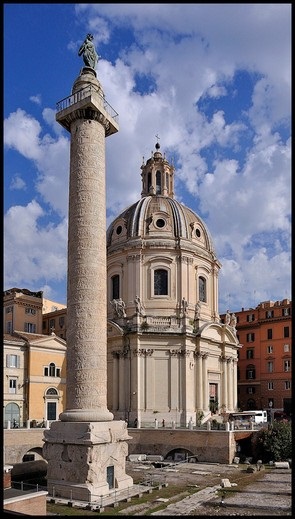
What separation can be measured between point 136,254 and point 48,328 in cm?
2004

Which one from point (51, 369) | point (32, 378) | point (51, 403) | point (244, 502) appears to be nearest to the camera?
point (244, 502)

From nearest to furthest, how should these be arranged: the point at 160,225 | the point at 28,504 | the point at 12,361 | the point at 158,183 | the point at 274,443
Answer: the point at 28,504 → the point at 274,443 → the point at 12,361 → the point at 160,225 → the point at 158,183

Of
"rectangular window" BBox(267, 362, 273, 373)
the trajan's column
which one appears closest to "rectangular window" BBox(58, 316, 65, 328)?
"rectangular window" BBox(267, 362, 273, 373)

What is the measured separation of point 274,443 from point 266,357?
2447 cm

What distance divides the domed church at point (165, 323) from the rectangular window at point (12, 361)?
23.7 ft

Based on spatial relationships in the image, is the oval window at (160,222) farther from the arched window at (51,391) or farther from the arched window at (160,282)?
the arched window at (51,391)

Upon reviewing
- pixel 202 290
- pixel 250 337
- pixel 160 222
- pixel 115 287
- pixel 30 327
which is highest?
pixel 160 222

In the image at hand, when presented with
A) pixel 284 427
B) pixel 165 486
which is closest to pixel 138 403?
pixel 284 427

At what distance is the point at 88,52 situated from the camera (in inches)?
1138

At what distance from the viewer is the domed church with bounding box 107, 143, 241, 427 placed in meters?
43.6

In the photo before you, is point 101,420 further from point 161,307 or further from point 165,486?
point 161,307

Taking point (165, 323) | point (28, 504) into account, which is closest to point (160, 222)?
point (165, 323)

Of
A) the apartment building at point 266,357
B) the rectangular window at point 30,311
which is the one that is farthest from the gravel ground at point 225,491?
the rectangular window at point 30,311

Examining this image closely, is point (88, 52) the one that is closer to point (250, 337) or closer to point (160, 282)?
point (160, 282)
